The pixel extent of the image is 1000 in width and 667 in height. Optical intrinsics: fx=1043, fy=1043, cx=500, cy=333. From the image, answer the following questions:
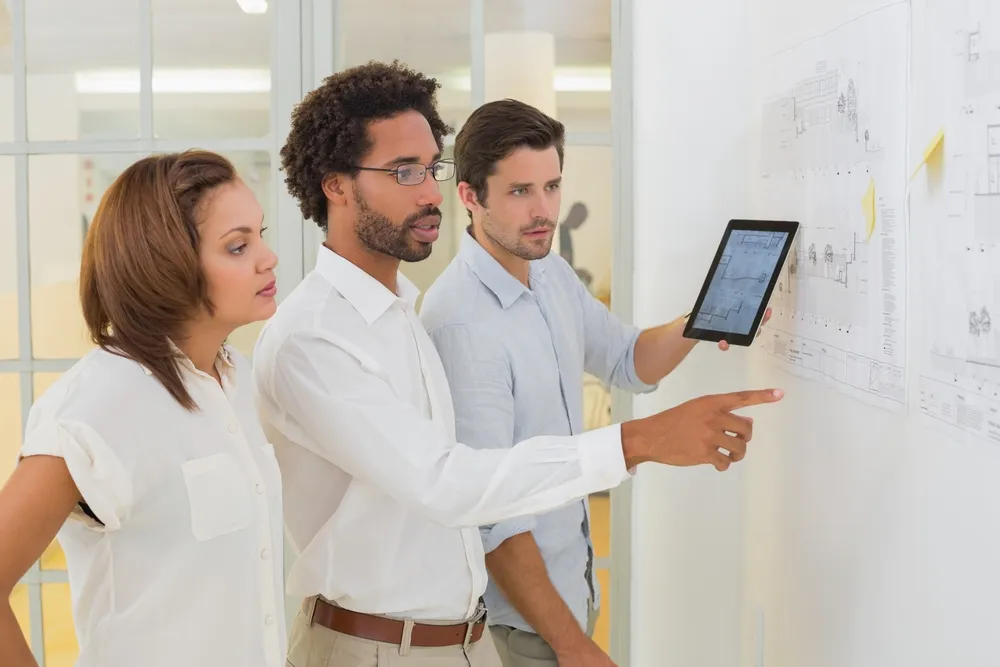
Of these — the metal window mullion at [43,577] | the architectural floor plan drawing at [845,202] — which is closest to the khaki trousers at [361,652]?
the architectural floor plan drawing at [845,202]

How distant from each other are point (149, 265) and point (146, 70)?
1.48 metres

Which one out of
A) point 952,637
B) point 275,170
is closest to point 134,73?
point 275,170

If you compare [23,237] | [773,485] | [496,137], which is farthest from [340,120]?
[23,237]

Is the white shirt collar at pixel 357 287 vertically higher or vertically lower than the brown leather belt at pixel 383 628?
higher

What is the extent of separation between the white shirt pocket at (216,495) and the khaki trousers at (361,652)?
0.35m

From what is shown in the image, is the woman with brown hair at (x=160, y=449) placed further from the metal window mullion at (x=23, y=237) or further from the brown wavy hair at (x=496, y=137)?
the metal window mullion at (x=23, y=237)

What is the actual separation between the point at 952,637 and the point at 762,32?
1.25 m

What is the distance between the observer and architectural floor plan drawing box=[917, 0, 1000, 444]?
1168 millimetres

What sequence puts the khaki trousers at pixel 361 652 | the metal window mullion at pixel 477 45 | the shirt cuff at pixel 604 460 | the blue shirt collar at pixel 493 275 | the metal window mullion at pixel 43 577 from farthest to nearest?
the metal window mullion at pixel 43 577 < the metal window mullion at pixel 477 45 < the blue shirt collar at pixel 493 275 < the khaki trousers at pixel 361 652 < the shirt cuff at pixel 604 460

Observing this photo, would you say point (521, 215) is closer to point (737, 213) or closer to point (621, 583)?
point (737, 213)

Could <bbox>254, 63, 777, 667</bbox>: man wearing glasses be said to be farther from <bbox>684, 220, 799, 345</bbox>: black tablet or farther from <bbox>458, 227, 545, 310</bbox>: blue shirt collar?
<bbox>684, 220, 799, 345</bbox>: black tablet

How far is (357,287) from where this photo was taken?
5.30 feet

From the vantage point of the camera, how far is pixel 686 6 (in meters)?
2.32

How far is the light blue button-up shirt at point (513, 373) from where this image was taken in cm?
175
